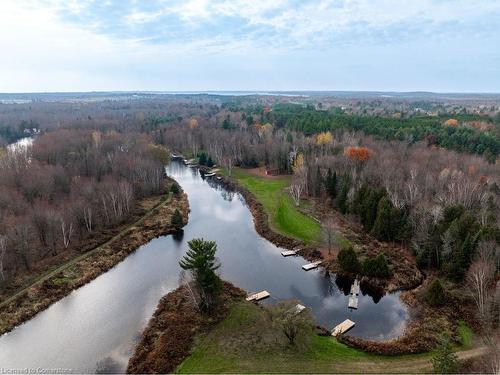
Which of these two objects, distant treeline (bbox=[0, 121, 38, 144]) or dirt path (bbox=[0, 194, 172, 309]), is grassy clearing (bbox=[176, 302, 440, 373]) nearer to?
dirt path (bbox=[0, 194, 172, 309])

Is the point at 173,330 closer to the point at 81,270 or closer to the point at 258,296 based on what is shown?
the point at 258,296

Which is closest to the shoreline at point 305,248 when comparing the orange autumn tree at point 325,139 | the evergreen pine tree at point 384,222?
the evergreen pine tree at point 384,222

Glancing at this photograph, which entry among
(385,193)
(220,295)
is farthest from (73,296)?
(385,193)

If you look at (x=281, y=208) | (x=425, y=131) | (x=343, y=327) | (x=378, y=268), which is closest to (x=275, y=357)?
(x=343, y=327)

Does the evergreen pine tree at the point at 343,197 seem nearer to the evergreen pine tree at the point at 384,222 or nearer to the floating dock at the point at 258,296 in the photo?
the evergreen pine tree at the point at 384,222

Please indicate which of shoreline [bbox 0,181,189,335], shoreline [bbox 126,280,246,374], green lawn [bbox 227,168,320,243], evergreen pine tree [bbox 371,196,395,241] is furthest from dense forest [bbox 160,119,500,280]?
shoreline [bbox 0,181,189,335]
